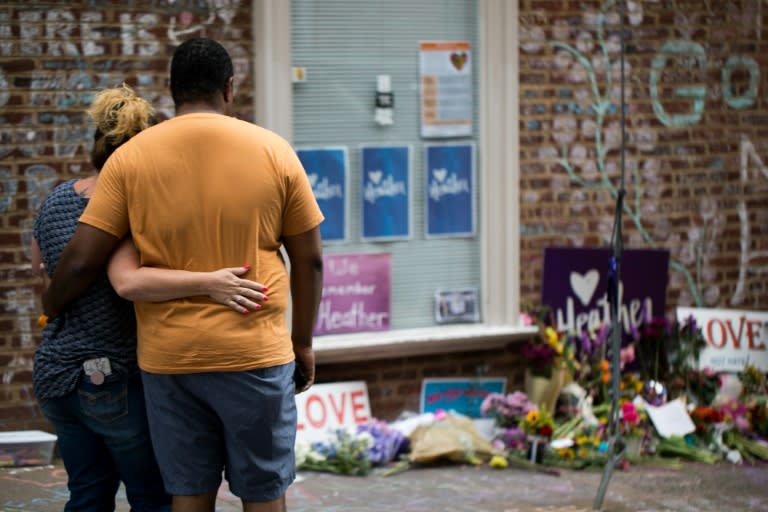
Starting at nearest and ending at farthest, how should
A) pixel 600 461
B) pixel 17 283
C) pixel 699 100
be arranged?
pixel 17 283 < pixel 600 461 < pixel 699 100

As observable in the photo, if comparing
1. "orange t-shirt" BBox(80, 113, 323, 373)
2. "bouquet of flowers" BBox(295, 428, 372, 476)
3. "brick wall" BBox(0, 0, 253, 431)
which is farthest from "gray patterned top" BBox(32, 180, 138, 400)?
"bouquet of flowers" BBox(295, 428, 372, 476)

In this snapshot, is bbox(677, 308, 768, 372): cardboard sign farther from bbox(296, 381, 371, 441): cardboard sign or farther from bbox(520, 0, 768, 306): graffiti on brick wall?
bbox(296, 381, 371, 441): cardboard sign

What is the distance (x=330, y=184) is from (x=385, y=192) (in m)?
0.36

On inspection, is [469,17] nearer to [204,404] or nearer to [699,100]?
[699,100]

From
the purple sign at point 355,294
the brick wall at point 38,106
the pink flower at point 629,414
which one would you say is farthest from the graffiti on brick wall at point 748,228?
the brick wall at point 38,106

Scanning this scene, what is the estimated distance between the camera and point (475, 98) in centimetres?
740

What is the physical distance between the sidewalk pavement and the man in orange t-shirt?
79.1 inches

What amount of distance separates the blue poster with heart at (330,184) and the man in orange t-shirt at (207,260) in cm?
322

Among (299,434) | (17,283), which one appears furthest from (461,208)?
(17,283)

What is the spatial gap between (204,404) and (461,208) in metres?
3.97

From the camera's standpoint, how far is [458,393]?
24.3 feet

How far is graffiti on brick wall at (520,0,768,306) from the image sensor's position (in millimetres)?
7629

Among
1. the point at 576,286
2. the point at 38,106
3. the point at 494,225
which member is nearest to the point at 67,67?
the point at 38,106

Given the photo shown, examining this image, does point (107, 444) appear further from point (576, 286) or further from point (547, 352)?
point (576, 286)
